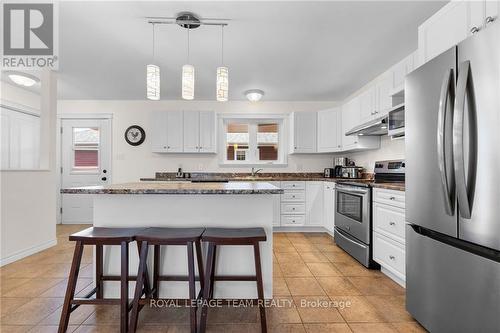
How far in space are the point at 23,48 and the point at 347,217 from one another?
165 inches

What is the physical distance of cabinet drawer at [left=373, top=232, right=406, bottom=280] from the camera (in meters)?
2.28

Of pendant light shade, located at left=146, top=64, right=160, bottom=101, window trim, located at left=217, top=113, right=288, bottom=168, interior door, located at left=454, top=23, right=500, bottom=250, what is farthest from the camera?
window trim, located at left=217, top=113, right=288, bottom=168

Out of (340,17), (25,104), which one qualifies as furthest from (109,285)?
(25,104)

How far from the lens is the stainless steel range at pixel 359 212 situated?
9.25 ft

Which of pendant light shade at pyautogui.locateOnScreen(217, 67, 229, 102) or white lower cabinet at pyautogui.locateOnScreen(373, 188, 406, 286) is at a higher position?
pendant light shade at pyautogui.locateOnScreen(217, 67, 229, 102)

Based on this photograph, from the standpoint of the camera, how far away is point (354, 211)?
3117 mm

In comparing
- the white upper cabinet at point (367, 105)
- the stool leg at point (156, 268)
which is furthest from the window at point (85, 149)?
the white upper cabinet at point (367, 105)

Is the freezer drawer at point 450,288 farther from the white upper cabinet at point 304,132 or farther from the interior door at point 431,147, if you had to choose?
the white upper cabinet at point 304,132

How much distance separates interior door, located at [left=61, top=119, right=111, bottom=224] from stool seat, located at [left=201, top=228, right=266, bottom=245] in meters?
3.99

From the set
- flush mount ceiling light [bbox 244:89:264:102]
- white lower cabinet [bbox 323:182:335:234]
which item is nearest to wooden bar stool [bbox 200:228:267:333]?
white lower cabinet [bbox 323:182:335:234]

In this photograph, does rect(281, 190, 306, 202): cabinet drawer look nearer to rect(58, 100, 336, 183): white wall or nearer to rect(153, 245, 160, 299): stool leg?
rect(58, 100, 336, 183): white wall

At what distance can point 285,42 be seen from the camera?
2.76 meters

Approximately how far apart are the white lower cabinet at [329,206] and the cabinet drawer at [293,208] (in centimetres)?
36

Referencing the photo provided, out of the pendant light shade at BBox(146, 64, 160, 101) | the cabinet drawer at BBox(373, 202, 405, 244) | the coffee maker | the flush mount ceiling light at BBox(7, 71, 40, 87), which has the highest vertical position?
the flush mount ceiling light at BBox(7, 71, 40, 87)
